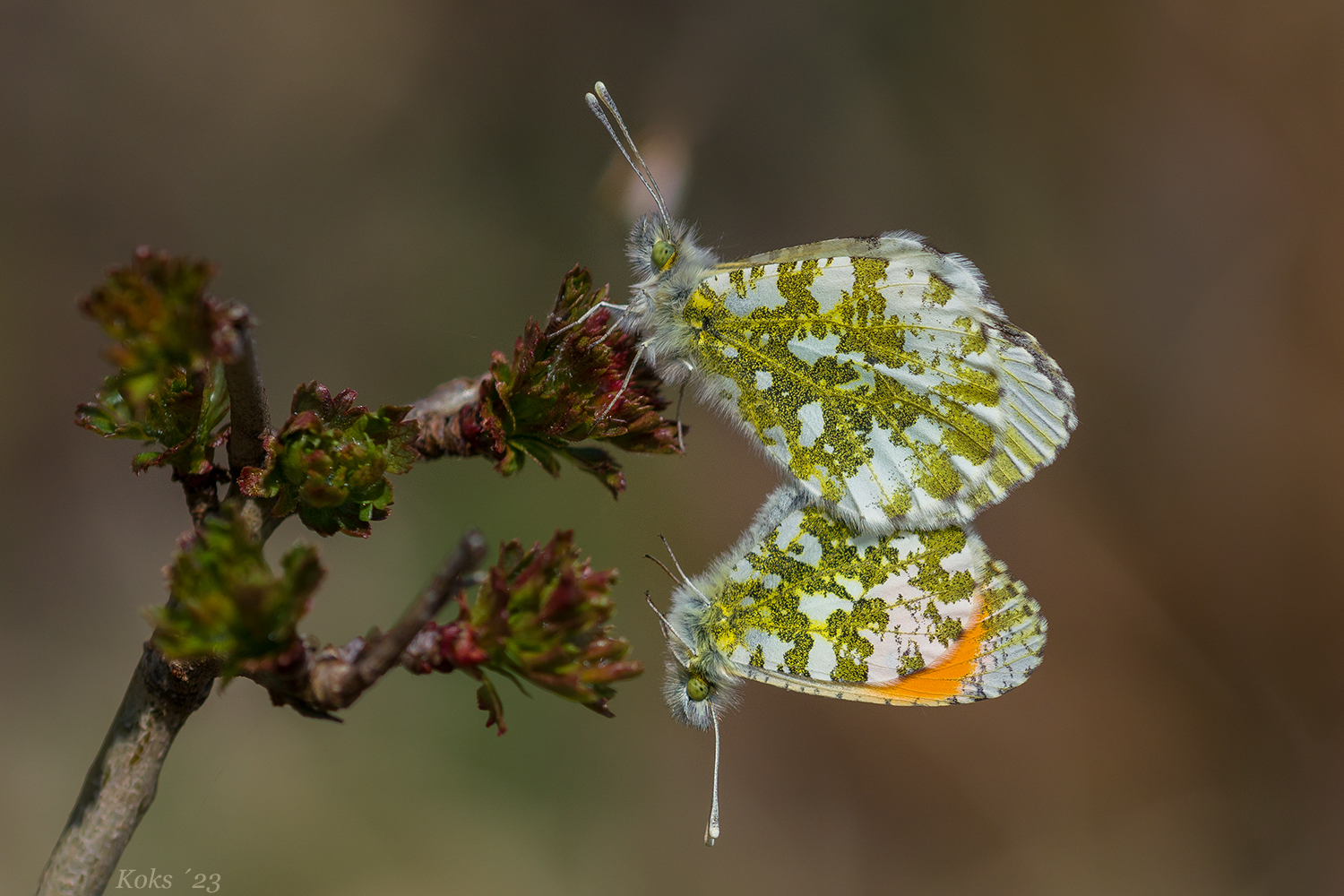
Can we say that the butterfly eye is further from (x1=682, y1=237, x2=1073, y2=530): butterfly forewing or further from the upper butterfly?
(x1=682, y1=237, x2=1073, y2=530): butterfly forewing

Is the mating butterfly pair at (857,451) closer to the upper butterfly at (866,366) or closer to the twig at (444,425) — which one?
the upper butterfly at (866,366)

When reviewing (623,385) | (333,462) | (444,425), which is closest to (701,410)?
(623,385)

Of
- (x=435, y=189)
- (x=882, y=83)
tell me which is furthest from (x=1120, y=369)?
(x=435, y=189)

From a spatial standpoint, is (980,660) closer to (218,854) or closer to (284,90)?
(218,854)

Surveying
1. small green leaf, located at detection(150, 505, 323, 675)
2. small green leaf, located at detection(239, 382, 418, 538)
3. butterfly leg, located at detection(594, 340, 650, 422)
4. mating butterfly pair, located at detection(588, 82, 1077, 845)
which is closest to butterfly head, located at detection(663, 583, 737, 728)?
mating butterfly pair, located at detection(588, 82, 1077, 845)

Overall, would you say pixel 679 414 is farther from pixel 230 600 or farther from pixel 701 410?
pixel 701 410

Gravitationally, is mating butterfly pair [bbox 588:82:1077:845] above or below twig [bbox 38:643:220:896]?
below
